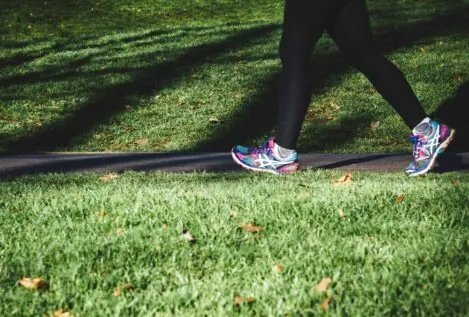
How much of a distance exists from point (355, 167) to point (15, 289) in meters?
3.20

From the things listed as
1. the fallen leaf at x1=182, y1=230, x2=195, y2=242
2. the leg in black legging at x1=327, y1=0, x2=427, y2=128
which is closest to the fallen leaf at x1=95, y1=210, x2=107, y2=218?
the fallen leaf at x1=182, y1=230, x2=195, y2=242

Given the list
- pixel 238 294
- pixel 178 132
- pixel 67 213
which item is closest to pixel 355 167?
pixel 67 213

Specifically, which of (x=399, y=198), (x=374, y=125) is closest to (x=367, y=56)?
(x=399, y=198)

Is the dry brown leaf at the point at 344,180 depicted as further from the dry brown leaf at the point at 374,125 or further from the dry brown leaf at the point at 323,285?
the dry brown leaf at the point at 374,125

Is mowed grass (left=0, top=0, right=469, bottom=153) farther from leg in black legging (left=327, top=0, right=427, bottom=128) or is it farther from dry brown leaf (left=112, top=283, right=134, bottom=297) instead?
dry brown leaf (left=112, top=283, right=134, bottom=297)

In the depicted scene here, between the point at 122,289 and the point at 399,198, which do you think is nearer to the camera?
the point at 122,289

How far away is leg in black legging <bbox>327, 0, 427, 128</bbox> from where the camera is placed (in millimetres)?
4059

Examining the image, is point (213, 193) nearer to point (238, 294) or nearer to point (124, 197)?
point (124, 197)

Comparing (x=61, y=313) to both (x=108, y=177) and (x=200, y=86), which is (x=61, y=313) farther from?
(x=200, y=86)

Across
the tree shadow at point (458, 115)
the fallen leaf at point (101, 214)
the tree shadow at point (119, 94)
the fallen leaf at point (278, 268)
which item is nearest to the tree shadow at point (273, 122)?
the tree shadow at point (458, 115)

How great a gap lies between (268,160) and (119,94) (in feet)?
19.2

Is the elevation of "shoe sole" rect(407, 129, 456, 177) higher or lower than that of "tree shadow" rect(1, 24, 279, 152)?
higher

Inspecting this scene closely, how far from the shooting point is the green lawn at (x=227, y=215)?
7.59ft

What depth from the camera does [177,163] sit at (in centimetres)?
567
